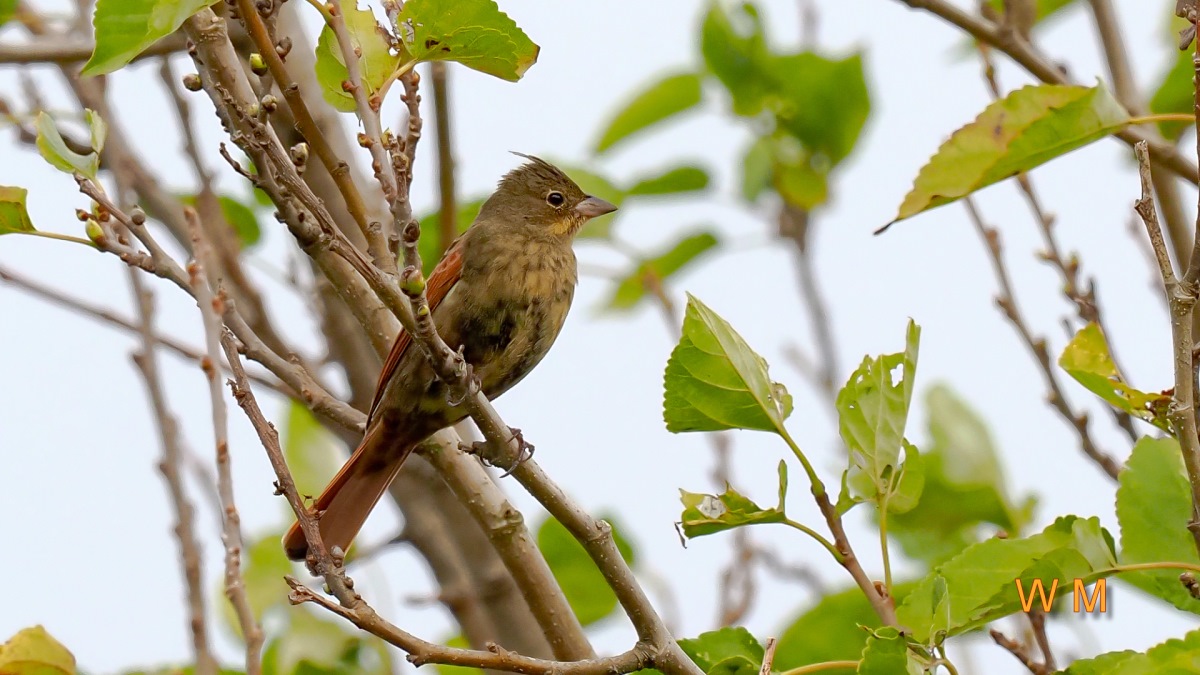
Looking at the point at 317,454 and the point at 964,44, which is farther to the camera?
the point at 317,454

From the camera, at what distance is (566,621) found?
138 inches

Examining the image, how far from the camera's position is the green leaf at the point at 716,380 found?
9.16 feet

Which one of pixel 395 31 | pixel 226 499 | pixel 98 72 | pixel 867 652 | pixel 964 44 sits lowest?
pixel 867 652

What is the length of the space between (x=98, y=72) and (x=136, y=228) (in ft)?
2.21

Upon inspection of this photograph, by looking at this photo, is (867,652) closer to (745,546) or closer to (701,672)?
(701,672)

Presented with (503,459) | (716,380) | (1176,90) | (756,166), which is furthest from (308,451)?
(1176,90)

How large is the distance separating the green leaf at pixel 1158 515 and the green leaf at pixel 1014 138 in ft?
1.94

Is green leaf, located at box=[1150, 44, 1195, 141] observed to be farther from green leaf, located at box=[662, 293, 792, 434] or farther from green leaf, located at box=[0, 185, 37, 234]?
green leaf, located at box=[0, 185, 37, 234]

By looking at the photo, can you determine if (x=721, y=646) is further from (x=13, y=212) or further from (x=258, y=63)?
(x=13, y=212)

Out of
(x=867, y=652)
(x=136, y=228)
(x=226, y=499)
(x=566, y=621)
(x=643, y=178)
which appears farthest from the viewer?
(x=643, y=178)

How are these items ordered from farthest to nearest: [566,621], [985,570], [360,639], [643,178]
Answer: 1. [643,178]
2. [360,639]
3. [566,621]
4. [985,570]

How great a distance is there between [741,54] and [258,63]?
9.07 feet

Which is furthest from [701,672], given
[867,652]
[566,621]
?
[566,621]

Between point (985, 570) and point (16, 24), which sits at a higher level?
point (16, 24)
